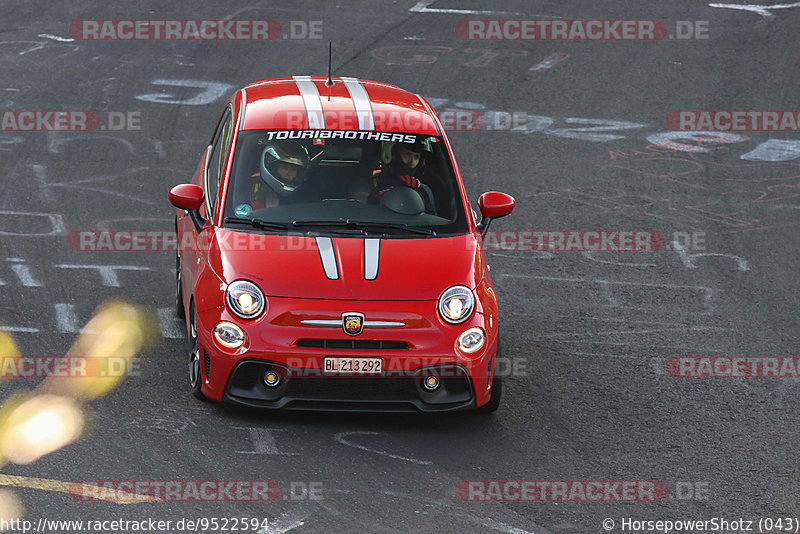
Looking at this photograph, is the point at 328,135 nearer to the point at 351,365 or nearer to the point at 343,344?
the point at 343,344

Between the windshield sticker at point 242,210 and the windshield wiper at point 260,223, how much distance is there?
41 millimetres

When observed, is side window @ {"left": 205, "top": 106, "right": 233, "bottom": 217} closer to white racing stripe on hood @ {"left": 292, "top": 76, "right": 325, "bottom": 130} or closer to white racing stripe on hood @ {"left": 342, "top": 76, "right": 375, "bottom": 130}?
white racing stripe on hood @ {"left": 292, "top": 76, "right": 325, "bottom": 130}

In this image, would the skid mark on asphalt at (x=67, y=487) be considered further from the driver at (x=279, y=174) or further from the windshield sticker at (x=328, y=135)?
the windshield sticker at (x=328, y=135)

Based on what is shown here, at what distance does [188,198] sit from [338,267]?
129cm

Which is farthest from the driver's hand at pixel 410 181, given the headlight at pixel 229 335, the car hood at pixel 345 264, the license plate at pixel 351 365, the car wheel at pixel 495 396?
the headlight at pixel 229 335

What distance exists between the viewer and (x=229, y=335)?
22.2ft

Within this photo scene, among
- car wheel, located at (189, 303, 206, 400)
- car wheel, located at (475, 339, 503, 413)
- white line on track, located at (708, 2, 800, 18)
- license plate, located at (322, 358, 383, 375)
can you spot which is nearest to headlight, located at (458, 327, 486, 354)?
car wheel, located at (475, 339, 503, 413)

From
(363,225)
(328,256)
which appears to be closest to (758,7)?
(363,225)

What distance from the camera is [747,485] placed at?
6.41 m

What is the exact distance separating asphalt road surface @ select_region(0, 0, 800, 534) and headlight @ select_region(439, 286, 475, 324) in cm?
71

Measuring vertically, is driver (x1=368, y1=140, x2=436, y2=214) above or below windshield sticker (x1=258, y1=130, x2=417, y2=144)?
below

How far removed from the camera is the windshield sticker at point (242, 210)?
7516mm

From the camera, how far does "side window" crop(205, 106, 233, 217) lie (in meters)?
7.91

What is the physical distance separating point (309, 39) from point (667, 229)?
9.21 m
